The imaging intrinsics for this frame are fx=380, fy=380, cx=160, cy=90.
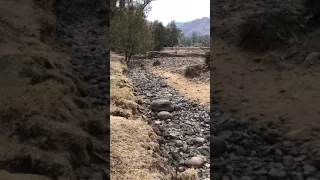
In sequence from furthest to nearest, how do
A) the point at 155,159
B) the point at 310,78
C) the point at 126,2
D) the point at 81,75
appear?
the point at 126,2 < the point at 81,75 < the point at 310,78 < the point at 155,159

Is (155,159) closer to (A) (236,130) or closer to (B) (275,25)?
(A) (236,130)

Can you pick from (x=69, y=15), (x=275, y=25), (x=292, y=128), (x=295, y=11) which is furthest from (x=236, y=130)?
(x=69, y=15)

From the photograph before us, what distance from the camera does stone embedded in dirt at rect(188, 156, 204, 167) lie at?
289 inches

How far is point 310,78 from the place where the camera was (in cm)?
985

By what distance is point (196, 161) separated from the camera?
7398 millimetres

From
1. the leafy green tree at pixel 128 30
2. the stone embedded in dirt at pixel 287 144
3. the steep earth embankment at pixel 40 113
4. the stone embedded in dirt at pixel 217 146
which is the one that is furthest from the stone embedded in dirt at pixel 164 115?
the leafy green tree at pixel 128 30

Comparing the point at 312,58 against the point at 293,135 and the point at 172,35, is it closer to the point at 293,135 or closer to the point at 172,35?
the point at 293,135

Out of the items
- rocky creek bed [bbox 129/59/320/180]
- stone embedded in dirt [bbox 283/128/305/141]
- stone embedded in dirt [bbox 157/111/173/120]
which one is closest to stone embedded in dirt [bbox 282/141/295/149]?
rocky creek bed [bbox 129/59/320/180]

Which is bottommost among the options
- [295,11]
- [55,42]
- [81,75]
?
[81,75]

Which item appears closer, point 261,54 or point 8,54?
point 8,54

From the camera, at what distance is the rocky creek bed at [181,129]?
7.56m

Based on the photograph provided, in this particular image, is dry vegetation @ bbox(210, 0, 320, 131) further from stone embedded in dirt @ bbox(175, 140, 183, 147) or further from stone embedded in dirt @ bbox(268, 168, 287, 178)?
stone embedded in dirt @ bbox(175, 140, 183, 147)

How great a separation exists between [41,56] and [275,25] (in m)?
8.28

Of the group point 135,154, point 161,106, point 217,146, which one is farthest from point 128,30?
point 135,154
